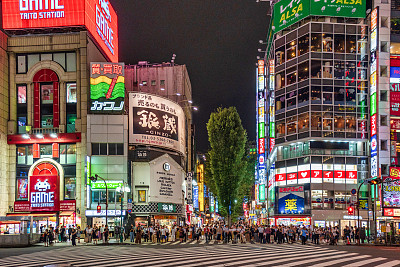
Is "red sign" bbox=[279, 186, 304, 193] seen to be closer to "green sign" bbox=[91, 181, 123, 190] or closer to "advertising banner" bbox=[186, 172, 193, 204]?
"advertising banner" bbox=[186, 172, 193, 204]

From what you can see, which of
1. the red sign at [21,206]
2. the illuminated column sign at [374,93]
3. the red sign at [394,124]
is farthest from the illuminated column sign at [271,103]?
the red sign at [21,206]

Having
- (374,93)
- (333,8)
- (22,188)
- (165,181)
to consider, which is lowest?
(22,188)

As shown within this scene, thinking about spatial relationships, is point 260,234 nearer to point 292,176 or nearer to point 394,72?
point 292,176

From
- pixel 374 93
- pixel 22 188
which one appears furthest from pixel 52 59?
pixel 374 93

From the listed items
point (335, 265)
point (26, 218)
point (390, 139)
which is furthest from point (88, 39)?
point (335, 265)

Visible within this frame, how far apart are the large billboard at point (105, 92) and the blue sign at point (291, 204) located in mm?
21907

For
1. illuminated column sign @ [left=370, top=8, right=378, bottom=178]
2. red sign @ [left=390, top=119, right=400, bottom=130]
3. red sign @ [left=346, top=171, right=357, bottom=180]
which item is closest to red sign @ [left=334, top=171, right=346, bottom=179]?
red sign @ [left=346, top=171, right=357, bottom=180]

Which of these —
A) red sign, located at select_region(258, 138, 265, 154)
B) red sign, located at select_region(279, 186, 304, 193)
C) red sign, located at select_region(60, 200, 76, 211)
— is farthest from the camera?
red sign, located at select_region(258, 138, 265, 154)

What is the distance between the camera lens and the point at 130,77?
8494 cm

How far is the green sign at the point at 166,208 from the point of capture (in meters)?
56.8

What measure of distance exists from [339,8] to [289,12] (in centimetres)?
647

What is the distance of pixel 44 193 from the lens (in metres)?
53.3

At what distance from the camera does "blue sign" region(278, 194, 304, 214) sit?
58375mm

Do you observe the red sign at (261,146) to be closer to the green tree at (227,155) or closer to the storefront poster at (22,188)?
the green tree at (227,155)
